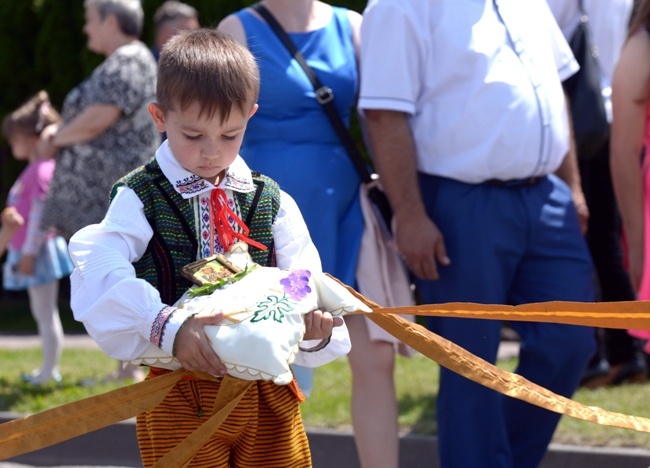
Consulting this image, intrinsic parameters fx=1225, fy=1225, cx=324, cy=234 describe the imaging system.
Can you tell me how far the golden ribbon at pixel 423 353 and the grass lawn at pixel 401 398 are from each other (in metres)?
2.29

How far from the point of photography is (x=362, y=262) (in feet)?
14.3

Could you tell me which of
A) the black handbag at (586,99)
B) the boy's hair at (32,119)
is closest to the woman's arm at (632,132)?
the black handbag at (586,99)

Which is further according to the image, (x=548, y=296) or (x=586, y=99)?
(x=586, y=99)

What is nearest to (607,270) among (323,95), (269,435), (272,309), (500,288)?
(500,288)

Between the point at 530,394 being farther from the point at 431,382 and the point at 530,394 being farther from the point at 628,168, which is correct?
the point at 431,382

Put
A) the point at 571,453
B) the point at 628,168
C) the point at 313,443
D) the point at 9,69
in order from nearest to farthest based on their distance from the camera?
the point at 628,168 < the point at 571,453 < the point at 313,443 < the point at 9,69

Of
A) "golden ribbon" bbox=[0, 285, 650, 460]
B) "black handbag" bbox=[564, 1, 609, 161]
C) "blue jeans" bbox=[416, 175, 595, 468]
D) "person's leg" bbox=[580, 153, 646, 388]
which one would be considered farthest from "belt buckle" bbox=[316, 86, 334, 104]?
"person's leg" bbox=[580, 153, 646, 388]

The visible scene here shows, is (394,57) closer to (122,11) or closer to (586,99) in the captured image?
(586,99)

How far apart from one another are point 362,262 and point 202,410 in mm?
1444

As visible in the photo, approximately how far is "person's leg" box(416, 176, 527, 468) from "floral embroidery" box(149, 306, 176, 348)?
1.65m

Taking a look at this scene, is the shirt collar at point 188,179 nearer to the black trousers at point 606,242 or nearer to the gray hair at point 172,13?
the black trousers at point 606,242

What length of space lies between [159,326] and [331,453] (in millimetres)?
2916

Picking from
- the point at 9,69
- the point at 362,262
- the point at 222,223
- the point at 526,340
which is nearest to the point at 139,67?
the point at 362,262

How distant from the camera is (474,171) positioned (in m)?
4.18
